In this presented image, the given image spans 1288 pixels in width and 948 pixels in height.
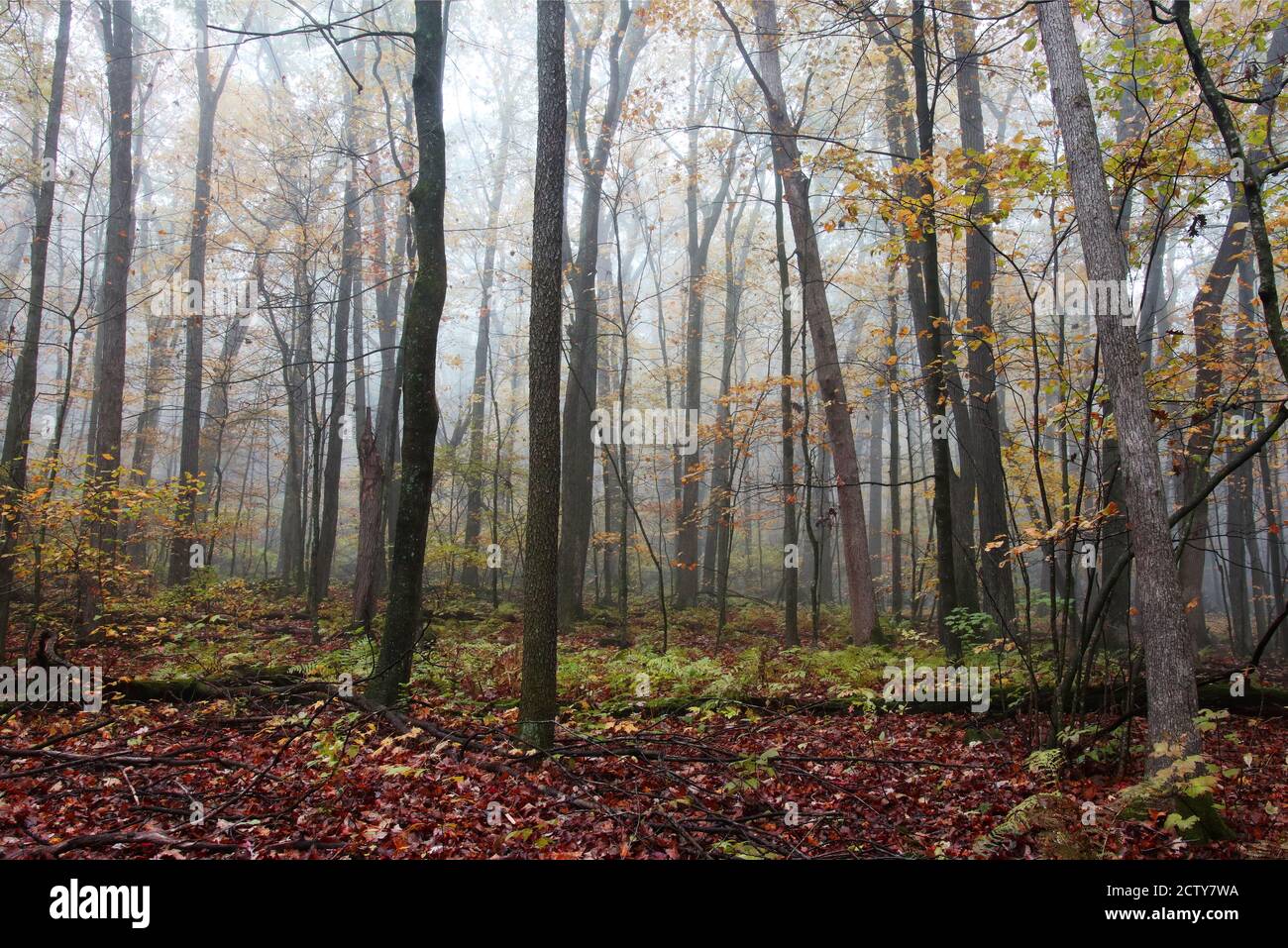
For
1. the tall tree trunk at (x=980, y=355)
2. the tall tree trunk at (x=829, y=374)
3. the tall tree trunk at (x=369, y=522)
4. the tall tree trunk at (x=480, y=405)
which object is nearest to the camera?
the tall tree trunk at (x=980, y=355)

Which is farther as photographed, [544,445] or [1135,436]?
[544,445]

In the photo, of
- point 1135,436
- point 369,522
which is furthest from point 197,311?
point 1135,436

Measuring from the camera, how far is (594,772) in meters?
5.38

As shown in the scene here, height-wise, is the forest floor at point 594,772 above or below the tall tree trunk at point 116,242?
below

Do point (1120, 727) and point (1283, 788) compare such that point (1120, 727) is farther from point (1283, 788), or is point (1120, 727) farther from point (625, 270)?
point (625, 270)

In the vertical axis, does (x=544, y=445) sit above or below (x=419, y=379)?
below

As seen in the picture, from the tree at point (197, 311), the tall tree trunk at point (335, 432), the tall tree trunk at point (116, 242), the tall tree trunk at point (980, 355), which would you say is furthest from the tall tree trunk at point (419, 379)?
the tree at point (197, 311)

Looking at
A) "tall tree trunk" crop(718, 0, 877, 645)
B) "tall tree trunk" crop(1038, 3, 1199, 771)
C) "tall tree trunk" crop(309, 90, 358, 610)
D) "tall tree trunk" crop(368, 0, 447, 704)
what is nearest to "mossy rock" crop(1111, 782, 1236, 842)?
"tall tree trunk" crop(1038, 3, 1199, 771)

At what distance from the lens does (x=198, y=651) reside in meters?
9.46

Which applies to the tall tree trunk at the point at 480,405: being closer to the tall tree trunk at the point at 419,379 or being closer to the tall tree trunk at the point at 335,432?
the tall tree trunk at the point at 335,432

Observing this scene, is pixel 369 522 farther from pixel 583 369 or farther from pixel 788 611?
pixel 788 611

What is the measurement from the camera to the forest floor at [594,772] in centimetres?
423

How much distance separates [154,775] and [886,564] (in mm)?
32201
